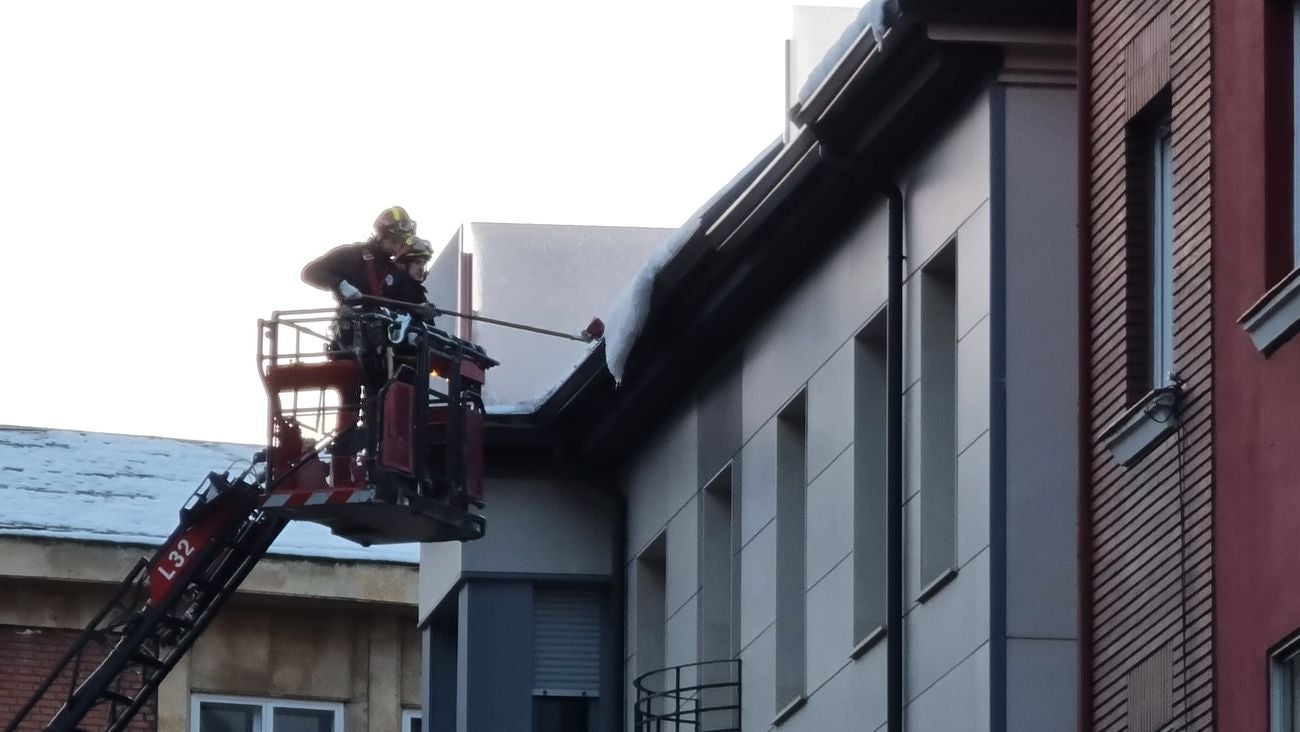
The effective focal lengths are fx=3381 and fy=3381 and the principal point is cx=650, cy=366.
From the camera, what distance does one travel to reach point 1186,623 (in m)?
14.6

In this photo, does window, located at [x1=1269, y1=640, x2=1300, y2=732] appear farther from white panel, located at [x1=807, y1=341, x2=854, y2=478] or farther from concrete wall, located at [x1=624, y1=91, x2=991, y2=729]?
white panel, located at [x1=807, y1=341, x2=854, y2=478]

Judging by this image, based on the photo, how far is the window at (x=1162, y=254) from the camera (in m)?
15.6

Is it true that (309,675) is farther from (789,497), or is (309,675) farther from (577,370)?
(789,497)

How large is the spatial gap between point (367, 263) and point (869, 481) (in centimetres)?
539

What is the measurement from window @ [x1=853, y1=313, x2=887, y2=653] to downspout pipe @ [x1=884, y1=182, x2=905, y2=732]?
14.1 inches

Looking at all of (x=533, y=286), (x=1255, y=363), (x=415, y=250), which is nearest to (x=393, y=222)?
(x=415, y=250)

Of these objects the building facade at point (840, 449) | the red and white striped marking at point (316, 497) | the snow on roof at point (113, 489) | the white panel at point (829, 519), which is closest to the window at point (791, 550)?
the building facade at point (840, 449)

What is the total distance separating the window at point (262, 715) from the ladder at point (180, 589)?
5925 millimetres

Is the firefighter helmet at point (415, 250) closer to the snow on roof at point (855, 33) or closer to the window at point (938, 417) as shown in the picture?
the snow on roof at point (855, 33)

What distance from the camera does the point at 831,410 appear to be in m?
20.6

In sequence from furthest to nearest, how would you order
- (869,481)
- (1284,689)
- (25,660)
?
(25,660), (869,481), (1284,689)

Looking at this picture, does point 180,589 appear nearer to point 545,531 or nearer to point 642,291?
point 545,531

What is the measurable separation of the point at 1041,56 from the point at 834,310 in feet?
10.7

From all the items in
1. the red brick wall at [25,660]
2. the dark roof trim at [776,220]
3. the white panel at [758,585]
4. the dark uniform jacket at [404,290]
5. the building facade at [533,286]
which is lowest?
the white panel at [758,585]
